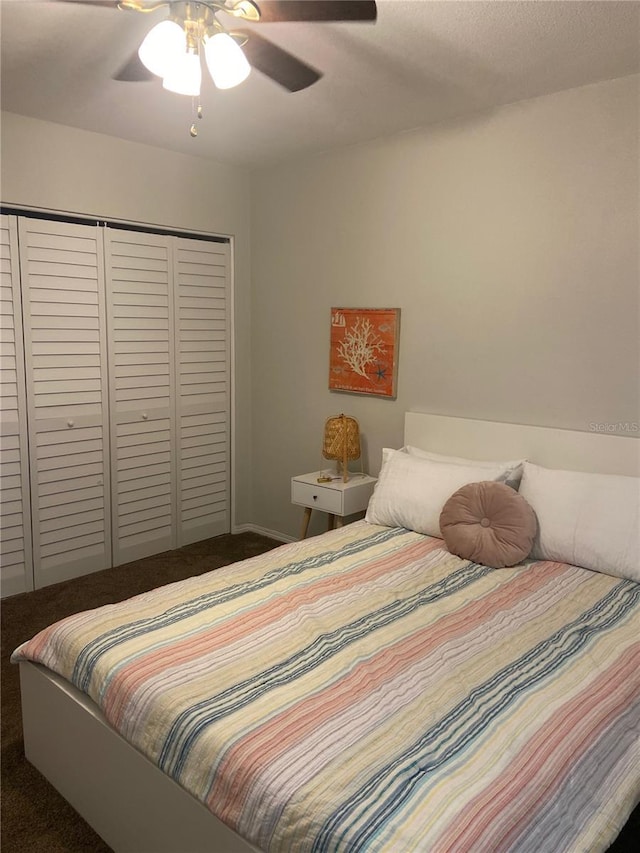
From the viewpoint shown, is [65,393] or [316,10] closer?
[316,10]

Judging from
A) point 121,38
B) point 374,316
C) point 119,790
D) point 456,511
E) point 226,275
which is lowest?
point 119,790

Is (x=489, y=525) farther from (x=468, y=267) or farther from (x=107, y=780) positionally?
(x=107, y=780)

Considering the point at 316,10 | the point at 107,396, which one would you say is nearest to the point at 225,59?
the point at 316,10

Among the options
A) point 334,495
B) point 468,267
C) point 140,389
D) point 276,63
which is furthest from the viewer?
point 140,389

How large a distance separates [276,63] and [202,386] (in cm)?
223

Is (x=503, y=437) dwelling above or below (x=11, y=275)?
below

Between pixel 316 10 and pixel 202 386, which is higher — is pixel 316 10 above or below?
above

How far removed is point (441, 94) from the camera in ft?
8.80

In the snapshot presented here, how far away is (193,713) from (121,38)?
2.16 m

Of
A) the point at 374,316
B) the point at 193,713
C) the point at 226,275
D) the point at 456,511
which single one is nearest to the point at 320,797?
the point at 193,713

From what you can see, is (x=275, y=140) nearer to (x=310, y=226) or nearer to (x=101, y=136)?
(x=310, y=226)

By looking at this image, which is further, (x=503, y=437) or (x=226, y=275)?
(x=226, y=275)

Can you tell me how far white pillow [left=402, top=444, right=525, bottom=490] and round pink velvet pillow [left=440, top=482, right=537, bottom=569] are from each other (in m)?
0.16

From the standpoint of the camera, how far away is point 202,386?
3998 mm
